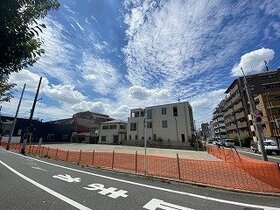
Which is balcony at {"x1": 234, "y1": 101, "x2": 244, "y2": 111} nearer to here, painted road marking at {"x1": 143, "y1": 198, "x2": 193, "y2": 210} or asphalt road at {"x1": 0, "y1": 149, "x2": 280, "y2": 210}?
asphalt road at {"x1": 0, "y1": 149, "x2": 280, "y2": 210}

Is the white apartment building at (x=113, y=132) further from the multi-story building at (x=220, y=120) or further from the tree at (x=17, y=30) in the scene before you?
the multi-story building at (x=220, y=120)

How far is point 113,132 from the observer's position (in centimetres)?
5744

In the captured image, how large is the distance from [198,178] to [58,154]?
18.2m

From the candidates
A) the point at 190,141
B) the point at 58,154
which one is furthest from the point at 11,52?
the point at 190,141

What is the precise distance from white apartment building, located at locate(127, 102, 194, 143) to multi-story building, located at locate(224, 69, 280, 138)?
17489 mm

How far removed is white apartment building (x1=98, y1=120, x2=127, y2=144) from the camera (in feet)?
186

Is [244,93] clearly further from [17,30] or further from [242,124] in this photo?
[17,30]

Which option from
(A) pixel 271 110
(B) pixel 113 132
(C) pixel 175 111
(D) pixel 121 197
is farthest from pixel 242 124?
(D) pixel 121 197

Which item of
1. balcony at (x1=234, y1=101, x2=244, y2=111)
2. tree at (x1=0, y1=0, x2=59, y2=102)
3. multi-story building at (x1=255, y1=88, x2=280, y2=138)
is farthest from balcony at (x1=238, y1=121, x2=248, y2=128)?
tree at (x1=0, y1=0, x2=59, y2=102)

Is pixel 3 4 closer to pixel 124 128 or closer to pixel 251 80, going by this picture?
pixel 124 128

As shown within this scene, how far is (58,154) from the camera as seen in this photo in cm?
2331

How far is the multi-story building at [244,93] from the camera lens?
55219 millimetres

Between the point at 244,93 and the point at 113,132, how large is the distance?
131ft

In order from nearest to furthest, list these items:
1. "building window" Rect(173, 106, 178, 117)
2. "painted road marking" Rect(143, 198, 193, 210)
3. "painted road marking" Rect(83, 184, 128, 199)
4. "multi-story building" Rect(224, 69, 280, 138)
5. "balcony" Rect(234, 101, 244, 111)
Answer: "painted road marking" Rect(143, 198, 193, 210) → "painted road marking" Rect(83, 184, 128, 199) → "building window" Rect(173, 106, 178, 117) → "multi-story building" Rect(224, 69, 280, 138) → "balcony" Rect(234, 101, 244, 111)
